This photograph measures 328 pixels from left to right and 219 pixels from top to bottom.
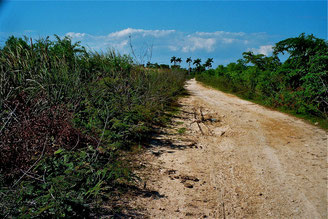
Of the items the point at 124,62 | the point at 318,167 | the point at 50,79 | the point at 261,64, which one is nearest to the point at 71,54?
the point at 124,62

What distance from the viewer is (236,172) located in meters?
3.65

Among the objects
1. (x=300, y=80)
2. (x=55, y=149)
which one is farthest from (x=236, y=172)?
(x=300, y=80)

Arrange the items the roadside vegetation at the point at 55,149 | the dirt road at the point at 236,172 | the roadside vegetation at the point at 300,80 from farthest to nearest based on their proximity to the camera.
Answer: the roadside vegetation at the point at 300,80
the dirt road at the point at 236,172
the roadside vegetation at the point at 55,149

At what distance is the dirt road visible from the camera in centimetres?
272

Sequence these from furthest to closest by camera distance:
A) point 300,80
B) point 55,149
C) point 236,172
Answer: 1. point 300,80
2. point 236,172
3. point 55,149

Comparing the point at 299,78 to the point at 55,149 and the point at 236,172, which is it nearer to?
the point at 236,172

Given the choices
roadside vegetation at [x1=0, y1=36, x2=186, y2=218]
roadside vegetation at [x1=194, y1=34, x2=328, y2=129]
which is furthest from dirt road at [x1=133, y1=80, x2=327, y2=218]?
roadside vegetation at [x1=194, y1=34, x2=328, y2=129]

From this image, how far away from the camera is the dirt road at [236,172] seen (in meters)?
2.72

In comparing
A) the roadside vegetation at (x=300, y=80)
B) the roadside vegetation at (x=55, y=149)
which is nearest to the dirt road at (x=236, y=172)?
the roadside vegetation at (x=55, y=149)

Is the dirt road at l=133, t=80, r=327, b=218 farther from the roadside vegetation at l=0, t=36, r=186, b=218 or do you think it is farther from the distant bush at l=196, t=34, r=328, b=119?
the distant bush at l=196, t=34, r=328, b=119

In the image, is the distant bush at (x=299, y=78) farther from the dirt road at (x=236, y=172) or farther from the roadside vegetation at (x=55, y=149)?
the roadside vegetation at (x=55, y=149)

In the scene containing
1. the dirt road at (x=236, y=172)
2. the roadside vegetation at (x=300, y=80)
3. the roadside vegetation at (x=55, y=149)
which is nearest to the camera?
the roadside vegetation at (x=55, y=149)

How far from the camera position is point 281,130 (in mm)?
6031

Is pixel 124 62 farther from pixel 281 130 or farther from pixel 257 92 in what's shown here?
pixel 257 92
